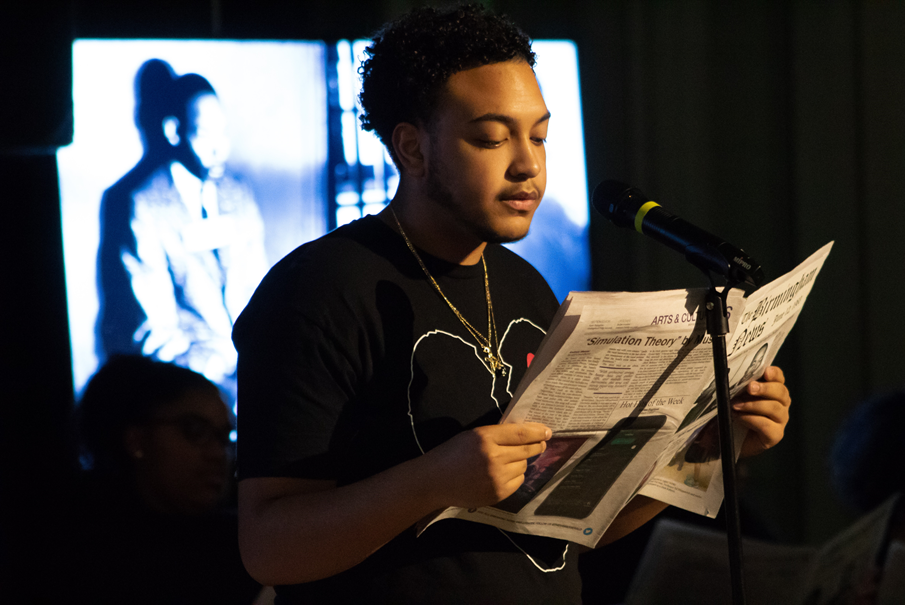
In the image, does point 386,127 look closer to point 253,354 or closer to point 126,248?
point 253,354

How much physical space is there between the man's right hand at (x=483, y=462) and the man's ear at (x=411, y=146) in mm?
346

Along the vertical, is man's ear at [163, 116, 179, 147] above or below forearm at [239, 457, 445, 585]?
above

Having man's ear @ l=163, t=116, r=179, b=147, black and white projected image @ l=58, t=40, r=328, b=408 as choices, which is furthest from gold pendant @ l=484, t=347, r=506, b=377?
man's ear @ l=163, t=116, r=179, b=147

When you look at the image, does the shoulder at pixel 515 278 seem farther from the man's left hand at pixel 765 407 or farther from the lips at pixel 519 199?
the man's left hand at pixel 765 407

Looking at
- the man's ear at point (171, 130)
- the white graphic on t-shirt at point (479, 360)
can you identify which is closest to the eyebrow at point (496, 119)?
the white graphic on t-shirt at point (479, 360)

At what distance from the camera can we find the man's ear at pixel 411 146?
94 cm

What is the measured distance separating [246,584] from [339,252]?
1.32 metres

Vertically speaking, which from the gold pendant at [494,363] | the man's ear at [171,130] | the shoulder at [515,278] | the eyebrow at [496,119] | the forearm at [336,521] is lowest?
the forearm at [336,521]

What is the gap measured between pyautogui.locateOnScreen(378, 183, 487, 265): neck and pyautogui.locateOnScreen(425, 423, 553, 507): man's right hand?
0.89 ft

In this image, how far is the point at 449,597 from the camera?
84cm

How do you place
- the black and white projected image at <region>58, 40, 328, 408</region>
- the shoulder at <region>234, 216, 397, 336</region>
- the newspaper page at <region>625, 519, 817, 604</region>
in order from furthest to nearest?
the black and white projected image at <region>58, 40, 328, 408</region>
the newspaper page at <region>625, 519, 817, 604</region>
the shoulder at <region>234, 216, 397, 336</region>

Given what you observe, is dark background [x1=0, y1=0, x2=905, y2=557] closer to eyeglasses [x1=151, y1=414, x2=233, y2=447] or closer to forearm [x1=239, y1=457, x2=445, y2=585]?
eyeglasses [x1=151, y1=414, x2=233, y2=447]

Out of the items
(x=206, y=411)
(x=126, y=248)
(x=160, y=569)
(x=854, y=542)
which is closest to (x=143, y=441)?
(x=206, y=411)

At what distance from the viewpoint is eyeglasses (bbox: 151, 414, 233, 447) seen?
205 cm
